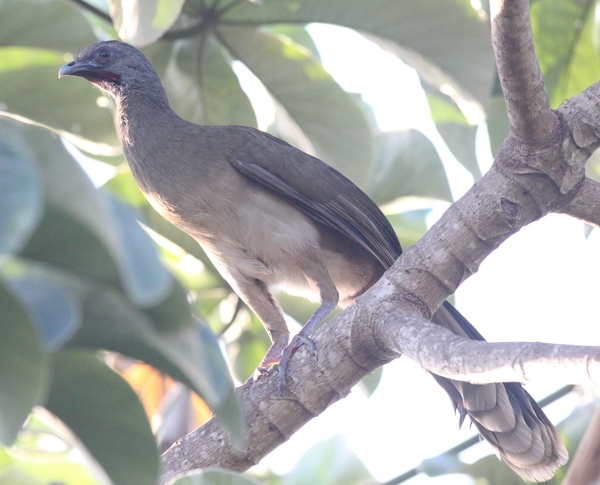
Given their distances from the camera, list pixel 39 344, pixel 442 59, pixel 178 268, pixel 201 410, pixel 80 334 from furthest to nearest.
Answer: pixel 178 268, pixel 201 410, pixel 442 59, pixel 80 334, pixel 39 344

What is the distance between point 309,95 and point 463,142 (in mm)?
1082

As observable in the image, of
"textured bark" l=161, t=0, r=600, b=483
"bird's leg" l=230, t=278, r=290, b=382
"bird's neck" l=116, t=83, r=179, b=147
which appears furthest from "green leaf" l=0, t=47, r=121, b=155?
"textured bark" l=161, t=0, r=600, b=483

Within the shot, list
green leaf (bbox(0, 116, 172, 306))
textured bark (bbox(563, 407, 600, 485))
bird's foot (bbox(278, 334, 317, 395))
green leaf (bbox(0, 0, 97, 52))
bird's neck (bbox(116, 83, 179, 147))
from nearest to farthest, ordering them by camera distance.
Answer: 1. green leaf (bbox(0, 116, 172, 306))
2. textured bark (bbox(563, 407, 600, 485))
3. bird's foot (bbox(278, 334, 317, 395))
4. green leaf (bbox(0, 0, 97, 52))
5. bird's neck (bbox(116, 83, 179, 147))

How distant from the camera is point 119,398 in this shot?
1481 mm

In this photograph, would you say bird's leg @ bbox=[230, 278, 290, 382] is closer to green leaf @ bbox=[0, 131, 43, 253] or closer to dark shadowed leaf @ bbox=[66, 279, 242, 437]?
dark shadowed leaf @ bbox=[66, 279, 242, 437]

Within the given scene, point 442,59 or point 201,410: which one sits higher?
point 442,59

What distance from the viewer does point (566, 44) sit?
12.7ft

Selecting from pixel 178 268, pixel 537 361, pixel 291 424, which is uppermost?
pixel 178 268

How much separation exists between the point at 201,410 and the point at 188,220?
4.30 ft

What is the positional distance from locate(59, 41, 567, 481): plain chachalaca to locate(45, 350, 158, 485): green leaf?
2.07 metres

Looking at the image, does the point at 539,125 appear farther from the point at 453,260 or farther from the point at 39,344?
the point at 39,344

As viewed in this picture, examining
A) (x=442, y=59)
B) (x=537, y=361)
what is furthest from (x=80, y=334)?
(x=442, y=59)

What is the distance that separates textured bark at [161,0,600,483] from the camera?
8.77 feet

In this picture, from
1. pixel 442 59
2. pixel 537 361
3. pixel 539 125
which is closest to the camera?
pixel 537 361
